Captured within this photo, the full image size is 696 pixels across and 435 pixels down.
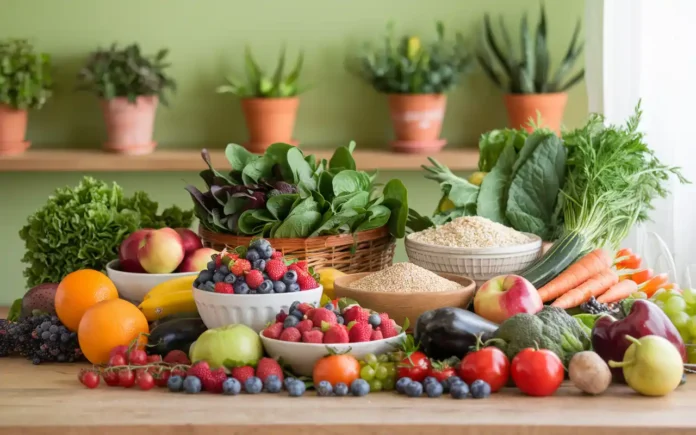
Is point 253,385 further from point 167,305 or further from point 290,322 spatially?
point 167,305

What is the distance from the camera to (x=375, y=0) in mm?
3684

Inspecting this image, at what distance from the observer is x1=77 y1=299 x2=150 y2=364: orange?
1545 mm

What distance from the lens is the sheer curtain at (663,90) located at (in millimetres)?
2781

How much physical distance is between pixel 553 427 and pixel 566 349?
22cm

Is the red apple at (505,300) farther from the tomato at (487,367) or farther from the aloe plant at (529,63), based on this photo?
the aloe plant at (529,63)

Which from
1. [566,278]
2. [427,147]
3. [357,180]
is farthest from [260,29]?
[566,278]

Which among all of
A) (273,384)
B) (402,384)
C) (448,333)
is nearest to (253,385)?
(273,384)

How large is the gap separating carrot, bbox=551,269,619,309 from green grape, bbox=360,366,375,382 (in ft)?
1.77

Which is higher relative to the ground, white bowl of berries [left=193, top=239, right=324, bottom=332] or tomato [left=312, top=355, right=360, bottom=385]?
white bowl of berries [left=193, top=239, right=324, bottom=332]

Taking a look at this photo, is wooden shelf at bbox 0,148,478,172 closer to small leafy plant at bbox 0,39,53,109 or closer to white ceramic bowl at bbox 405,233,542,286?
small leafy plant at bbox 0,39,53,109

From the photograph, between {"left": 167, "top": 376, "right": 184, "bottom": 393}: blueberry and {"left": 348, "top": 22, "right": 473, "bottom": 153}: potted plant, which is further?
{"left": 348, "top": 22, "right": 473, "bottom": 153}: potted plant

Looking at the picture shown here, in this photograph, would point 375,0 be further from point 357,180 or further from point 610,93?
point 357,180

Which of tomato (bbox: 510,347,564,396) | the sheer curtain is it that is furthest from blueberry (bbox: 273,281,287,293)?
the sheer curtain

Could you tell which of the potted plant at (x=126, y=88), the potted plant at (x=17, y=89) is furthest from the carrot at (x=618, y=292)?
the potted plant at (x=17, y=89)
